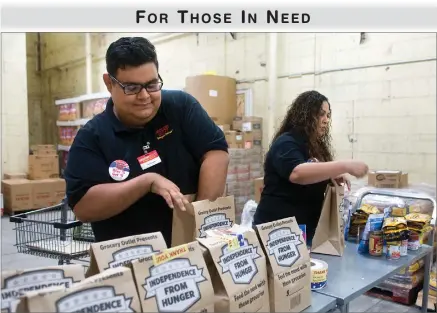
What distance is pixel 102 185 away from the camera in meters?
1.17

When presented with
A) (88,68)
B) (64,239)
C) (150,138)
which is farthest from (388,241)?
(88,68)

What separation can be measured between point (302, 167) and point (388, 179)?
2066mm

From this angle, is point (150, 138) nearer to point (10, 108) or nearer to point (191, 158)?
point (191, 158)

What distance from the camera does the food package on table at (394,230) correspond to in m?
1.61

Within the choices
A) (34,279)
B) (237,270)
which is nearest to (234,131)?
(237,270)

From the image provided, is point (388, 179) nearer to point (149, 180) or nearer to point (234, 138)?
point (234, 138)

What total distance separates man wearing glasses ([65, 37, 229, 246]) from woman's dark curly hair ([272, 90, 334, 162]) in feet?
1.98

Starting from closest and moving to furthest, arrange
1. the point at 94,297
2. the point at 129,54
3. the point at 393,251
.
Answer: the point at 94,297, the point at 129,54, the point at 393,251

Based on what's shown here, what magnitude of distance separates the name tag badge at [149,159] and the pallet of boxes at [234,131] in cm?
324

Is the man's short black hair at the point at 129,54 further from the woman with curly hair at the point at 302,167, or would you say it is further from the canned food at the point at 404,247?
the canned food at the point at 404,247

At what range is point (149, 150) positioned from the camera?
4.29ft

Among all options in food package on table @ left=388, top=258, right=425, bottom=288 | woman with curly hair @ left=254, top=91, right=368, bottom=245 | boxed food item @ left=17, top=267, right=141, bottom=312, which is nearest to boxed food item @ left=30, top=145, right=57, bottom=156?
woman with curly hair @ left=254, top=91, right=368, bottom=245

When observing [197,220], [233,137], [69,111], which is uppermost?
[69,111]

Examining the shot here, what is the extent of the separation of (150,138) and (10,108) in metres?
5.36
